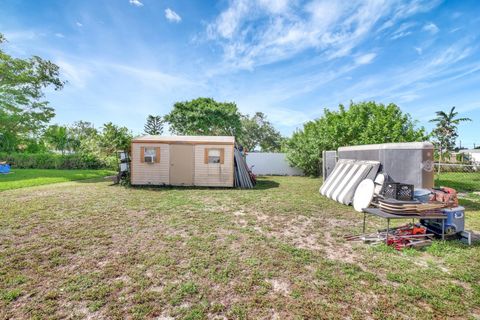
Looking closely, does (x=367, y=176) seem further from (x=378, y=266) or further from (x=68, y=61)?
(x=68, y=61)

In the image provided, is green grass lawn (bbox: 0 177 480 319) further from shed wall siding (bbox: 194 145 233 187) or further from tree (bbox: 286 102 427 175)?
tree (bbox: 286 102 427 175)

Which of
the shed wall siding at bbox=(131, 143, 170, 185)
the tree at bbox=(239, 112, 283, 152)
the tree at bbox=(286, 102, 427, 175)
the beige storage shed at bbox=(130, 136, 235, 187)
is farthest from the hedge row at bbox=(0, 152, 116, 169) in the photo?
the tree at bbox=(239, 112, 283, 152)

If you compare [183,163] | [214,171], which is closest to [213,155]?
[214,171]

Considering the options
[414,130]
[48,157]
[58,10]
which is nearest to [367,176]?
[414,130]

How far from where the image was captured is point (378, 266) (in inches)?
111

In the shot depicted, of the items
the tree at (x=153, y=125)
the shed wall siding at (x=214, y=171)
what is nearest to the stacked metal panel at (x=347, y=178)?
the shed wall siding at (x=214, y=171)

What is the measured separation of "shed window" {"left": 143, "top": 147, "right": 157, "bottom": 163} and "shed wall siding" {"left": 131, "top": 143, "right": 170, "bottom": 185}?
0.52 ft

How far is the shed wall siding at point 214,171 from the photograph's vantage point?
972 centimetres

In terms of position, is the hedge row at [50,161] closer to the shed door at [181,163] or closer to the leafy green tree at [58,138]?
the leafy green tree at [58,138]

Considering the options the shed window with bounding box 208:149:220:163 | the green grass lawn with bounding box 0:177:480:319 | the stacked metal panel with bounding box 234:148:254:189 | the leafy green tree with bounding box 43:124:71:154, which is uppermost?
the leafy green tree with bounding box 43:124:71:154

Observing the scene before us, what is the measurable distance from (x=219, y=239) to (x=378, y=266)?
239cm

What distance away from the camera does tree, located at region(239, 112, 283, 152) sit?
30312 mm

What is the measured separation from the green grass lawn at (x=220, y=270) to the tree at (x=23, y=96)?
753 inches

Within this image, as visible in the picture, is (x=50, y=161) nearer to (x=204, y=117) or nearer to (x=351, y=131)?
(x=204, y=117)
